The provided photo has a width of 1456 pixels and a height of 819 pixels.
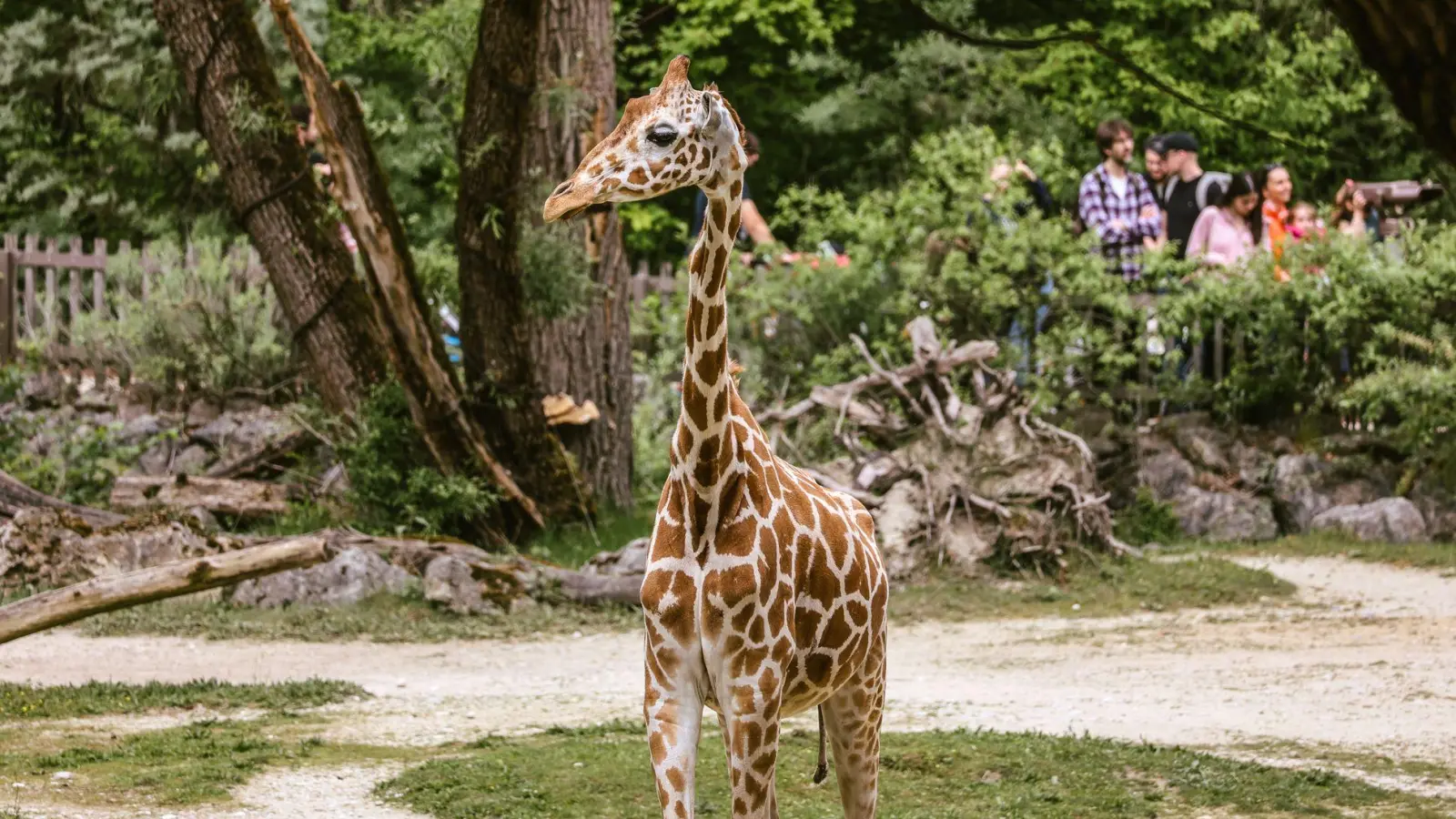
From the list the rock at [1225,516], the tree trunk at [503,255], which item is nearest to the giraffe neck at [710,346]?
the tree trunk at [503,255]

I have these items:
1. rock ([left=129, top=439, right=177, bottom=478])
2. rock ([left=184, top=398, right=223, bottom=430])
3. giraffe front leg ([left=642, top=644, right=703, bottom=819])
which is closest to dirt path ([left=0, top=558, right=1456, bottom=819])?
giraffe front leg ([left=642, top=644, right=703, bottom=819])

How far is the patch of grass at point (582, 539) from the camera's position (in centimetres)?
1159

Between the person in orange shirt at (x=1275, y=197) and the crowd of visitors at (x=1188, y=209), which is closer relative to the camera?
the crowd of visitors at (x=1188, y=209)

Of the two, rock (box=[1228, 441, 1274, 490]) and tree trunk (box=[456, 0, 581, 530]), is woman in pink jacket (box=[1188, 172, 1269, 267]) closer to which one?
rock (box=[1228, 441, 1274, 490])

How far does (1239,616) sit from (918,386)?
10.7 feet

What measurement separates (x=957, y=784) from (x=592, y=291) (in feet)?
22.2

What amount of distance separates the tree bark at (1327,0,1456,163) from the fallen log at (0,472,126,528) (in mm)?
9349

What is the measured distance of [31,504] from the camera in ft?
36.8

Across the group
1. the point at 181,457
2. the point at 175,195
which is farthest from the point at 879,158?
the point at 181,457

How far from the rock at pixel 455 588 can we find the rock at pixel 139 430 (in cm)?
552

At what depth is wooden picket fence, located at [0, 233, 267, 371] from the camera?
17078 mm

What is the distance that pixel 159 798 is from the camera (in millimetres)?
6164

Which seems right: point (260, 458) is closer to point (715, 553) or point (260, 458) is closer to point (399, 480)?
point (399, 480)

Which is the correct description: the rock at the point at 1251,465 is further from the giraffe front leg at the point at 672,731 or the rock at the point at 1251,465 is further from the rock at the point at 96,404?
the giraffe front leg at the point at 672,731
